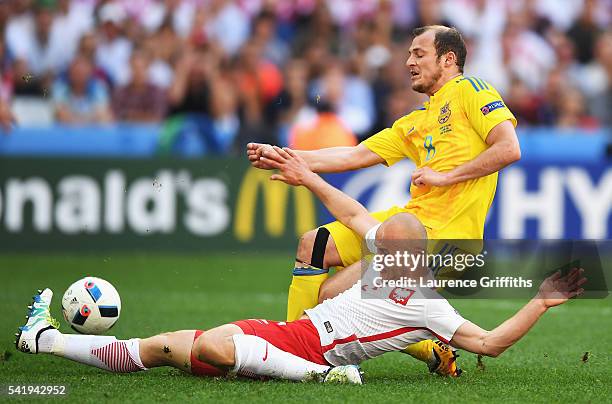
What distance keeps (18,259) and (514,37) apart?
7917 millimetres

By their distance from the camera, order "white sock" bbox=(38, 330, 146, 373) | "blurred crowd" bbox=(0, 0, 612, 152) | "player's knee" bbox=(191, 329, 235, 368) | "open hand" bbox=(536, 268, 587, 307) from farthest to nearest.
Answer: "blurred crowd" bbox=(0, 0, 612, 152), "white sock" bbox=(38, 330, 146, 373), "player's knee" bbox=(191, 329, 235, 368), "open hand" bbox=(536, 268, 587, 307)

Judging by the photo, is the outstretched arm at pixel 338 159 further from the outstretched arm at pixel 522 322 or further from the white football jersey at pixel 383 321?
the outstretched arm at pixel 522 322

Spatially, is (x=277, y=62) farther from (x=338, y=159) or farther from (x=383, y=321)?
(x=383, y=321)

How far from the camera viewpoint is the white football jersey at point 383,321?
6.71 m

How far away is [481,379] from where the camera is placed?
7.07 meters

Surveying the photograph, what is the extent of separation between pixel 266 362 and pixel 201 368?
431 mm

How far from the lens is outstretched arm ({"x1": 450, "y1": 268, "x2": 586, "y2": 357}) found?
6188mm

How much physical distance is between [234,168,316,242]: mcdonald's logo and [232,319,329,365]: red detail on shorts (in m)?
7.85

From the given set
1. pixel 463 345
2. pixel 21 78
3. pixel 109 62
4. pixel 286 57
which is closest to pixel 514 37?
pixel 286 57

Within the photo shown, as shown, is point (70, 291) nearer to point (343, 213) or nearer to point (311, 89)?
point (343, 213)

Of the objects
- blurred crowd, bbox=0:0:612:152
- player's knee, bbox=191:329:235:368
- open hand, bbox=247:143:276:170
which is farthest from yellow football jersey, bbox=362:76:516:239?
blurred crowd, bbox=0:0:612:152

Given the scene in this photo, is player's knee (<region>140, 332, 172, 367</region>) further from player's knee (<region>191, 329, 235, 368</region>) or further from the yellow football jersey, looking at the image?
the yellow football jersey

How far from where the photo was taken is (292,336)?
6758 mm

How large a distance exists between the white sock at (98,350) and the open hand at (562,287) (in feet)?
8.04
